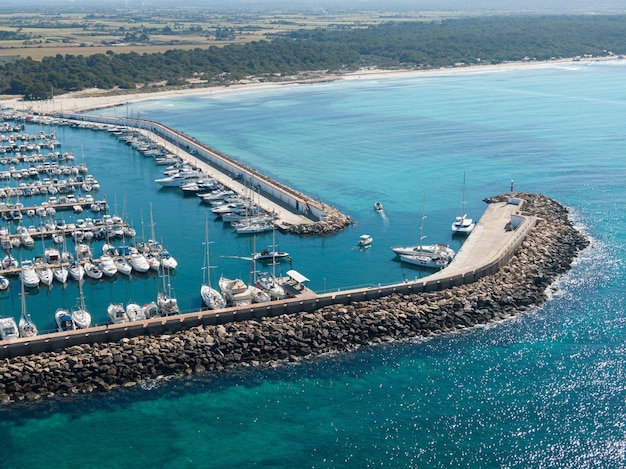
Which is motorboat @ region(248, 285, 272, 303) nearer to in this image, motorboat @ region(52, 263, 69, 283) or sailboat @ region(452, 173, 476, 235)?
motorboat @ region(52, 263, 69, 283)

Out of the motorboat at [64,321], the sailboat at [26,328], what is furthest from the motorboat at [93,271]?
the sailboat at [26,328]

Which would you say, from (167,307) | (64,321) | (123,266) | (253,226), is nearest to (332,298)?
(167,307)

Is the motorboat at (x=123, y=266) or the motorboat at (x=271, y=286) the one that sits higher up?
the motorboat at (x=271, y=286)

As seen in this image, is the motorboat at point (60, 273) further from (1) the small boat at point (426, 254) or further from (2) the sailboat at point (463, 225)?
(2) the sailboat at point (463, 225)

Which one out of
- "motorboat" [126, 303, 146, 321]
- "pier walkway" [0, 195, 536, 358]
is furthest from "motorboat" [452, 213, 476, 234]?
"motorboat" [126, 303, 146, 321]

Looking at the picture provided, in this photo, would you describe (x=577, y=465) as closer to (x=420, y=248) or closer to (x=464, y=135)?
(x=420, y=248)

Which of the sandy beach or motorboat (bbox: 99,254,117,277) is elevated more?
the sandy beach

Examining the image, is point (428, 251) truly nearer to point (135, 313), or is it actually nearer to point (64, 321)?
point (135, 313)
